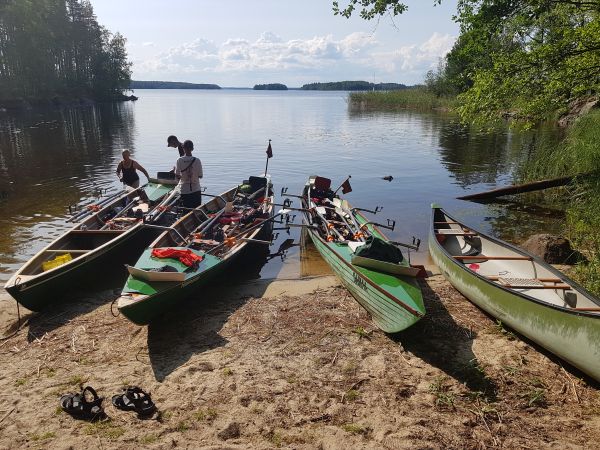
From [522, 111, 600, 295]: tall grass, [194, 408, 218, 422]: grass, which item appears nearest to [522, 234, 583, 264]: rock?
[522, 111, 600, 295]: tall grass

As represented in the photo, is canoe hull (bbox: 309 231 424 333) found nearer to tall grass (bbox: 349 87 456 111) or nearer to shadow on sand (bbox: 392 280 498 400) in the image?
shadow on sand (bbox: 392 280 498 400)

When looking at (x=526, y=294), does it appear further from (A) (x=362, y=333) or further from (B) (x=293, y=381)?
(B) (x=293, y=381)

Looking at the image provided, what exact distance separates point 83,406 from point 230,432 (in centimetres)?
190

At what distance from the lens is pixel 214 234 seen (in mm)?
11469

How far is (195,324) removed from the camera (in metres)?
7.89

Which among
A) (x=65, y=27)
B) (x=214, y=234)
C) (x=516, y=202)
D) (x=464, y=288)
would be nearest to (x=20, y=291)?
(x=214, y=234)

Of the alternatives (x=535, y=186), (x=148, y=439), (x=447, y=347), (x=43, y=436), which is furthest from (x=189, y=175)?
(x=535, y=186)

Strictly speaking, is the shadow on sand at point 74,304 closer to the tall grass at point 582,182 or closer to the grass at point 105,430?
the grass at point 105,430

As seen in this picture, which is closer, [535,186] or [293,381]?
[293,381]

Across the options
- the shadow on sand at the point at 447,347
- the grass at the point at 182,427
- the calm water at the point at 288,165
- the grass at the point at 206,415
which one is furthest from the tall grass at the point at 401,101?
the grass at the point at 182,427

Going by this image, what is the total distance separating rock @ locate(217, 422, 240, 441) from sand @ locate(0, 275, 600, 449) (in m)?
0.01

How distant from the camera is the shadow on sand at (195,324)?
676 centimetres

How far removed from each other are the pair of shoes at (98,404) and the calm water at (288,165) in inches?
244

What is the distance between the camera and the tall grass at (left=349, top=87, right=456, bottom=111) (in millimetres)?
58469
